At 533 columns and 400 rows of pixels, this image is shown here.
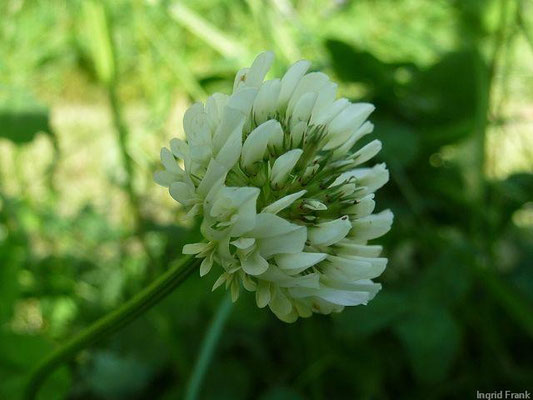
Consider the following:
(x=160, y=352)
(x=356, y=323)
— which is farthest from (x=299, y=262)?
(x=160, y=352)

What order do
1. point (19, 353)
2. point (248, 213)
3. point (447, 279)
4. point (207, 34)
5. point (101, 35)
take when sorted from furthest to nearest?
point (207, 34)
point (101, 35)
point (447, 279)
point (19, 353)
point (248, 213)

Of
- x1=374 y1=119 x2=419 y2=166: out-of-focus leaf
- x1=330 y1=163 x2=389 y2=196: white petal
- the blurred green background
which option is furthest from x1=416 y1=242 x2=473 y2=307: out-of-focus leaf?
x1=330 y1=163 x2=389 y2=196: white petal

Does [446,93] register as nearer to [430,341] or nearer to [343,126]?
[430,341]

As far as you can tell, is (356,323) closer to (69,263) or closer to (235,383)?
(235,383)

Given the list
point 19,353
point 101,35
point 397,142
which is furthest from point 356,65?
point 19,353

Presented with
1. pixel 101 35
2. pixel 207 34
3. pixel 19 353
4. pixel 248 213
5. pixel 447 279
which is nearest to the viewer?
pixel 248 213

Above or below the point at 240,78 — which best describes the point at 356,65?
below
